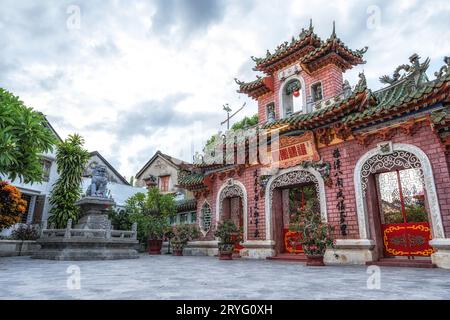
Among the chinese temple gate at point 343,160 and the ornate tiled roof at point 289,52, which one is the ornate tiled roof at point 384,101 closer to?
the chinese temple gate at point 343,160

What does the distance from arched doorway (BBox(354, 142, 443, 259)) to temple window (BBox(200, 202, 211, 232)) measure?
803 cm

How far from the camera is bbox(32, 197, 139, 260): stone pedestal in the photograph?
34.6ft

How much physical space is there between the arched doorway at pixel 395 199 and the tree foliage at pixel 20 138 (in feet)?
33.1

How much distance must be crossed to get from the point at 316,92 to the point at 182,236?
9659mm

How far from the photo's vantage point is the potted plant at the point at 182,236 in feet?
47.9

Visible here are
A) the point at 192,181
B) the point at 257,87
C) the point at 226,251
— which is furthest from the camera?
the point at 192,181

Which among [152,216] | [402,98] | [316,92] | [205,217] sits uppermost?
[316,92]

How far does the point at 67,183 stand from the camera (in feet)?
53.4

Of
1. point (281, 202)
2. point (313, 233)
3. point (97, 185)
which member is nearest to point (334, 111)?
point (313, 233)

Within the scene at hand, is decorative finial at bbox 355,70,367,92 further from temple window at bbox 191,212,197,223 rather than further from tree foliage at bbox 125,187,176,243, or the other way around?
temple window at bbox 191,212,197,223

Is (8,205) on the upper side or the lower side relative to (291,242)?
upper

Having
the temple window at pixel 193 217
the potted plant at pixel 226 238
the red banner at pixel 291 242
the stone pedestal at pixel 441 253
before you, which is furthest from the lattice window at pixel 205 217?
the stone pedestal at pixel 441 253

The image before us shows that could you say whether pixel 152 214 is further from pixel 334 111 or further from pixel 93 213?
pixel 334 111

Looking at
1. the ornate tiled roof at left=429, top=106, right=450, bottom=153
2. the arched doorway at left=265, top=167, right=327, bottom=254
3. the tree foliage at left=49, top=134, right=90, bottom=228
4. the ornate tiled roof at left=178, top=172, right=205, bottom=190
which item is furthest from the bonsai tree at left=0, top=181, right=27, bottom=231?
the ornate tiled roof at left=429, top=106, right=450, bottom=153
